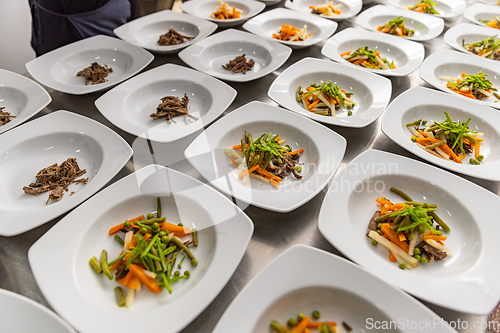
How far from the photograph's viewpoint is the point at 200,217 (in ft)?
4.43

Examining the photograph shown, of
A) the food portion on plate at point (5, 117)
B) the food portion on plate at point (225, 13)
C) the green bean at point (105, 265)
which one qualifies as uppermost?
the food portion on plate at point (225, 13)

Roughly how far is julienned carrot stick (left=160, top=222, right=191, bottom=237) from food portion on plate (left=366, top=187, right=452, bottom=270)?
79cm

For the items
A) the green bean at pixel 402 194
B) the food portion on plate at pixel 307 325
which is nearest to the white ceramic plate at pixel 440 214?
the green bean at pixel 402 194

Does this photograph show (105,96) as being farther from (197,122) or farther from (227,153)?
(227,153)

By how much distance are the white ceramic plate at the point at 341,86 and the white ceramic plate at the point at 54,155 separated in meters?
1.01

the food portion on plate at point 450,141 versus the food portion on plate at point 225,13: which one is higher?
the food portion on plate at point 225,13

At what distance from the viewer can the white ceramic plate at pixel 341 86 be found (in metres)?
1.82

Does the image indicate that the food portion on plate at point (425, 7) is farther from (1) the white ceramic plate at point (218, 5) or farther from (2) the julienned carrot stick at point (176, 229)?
(2) the julienned carrot stick at point (176, 229)

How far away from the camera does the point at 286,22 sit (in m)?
3.01

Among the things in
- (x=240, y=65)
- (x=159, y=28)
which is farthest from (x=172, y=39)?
(x=240, y=65)

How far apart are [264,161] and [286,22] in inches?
79.3

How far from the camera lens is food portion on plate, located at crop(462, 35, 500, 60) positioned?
2.54m

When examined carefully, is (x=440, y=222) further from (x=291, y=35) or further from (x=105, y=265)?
(x=291, y=35)

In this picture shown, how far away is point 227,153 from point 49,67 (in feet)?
5.10
